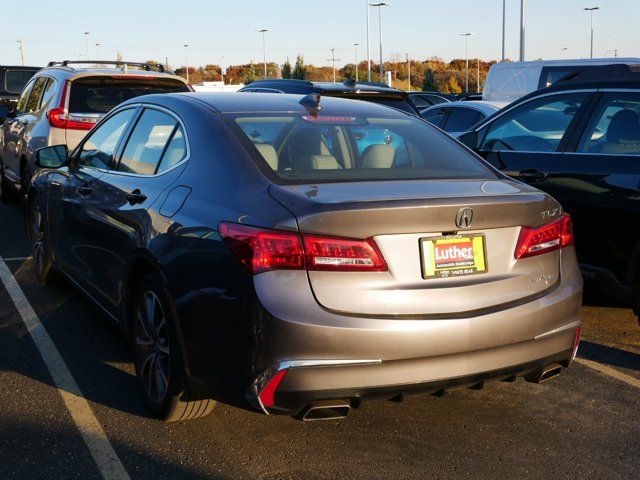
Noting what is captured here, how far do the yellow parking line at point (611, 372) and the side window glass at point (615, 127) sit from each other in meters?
1.40

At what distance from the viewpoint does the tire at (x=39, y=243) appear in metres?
6.31

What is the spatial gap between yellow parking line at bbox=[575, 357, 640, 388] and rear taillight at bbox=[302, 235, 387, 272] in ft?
7.41

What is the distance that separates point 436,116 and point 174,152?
845cm

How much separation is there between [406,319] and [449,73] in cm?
9163

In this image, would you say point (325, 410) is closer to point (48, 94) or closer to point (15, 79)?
point (48, 94)

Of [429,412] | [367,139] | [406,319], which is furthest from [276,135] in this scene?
[429,412]

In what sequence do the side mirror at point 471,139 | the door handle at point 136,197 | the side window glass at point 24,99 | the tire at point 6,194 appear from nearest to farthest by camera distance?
1. the door handle at point 136,197
2. the side mirror at point 471,139
3. the side window glass at point 24,99
4. the tire at point 6,194

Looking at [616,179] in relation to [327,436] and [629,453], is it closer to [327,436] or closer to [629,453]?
[629,453]

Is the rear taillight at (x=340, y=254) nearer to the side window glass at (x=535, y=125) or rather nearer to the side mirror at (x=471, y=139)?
the side window glass at (x=535, y=125)

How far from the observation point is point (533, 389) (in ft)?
15.1

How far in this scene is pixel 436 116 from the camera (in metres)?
12.1

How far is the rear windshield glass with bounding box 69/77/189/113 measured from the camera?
896 centimetres

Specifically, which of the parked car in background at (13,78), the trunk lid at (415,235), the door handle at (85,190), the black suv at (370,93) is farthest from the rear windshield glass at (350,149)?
the parked car in background at (13,78)

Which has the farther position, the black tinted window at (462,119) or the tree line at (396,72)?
the tree line at (396,72)
